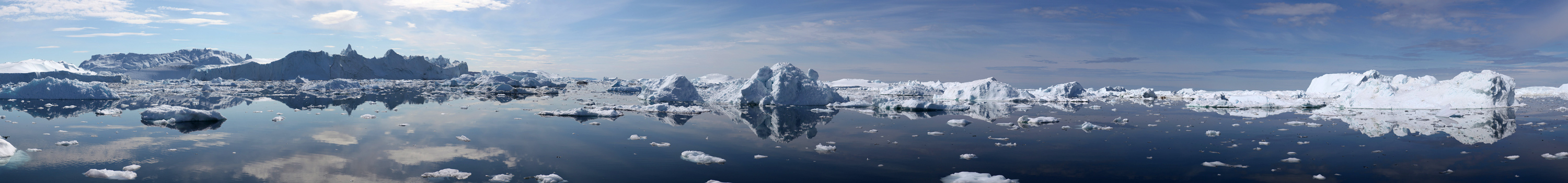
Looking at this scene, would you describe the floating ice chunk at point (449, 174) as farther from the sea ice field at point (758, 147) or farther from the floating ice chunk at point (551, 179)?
the floating ice chunk at point (551, 179)

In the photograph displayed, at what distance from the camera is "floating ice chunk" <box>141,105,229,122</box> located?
11.4 metres

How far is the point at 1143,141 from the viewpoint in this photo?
9.29m

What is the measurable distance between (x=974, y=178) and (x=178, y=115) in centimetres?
1232

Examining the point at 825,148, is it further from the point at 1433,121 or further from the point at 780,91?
the point at 1433,121

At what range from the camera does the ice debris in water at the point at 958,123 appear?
12.2 m

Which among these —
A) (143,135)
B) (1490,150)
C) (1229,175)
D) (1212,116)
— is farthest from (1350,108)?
(143,135)

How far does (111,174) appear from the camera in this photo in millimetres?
5953

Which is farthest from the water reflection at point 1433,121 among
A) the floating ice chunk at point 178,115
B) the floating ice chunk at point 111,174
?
the floating ice chunk at point 178,115

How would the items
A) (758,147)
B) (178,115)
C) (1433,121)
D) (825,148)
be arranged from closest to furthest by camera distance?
(825,148) < (758,147) < (178,115) < (1433,121)

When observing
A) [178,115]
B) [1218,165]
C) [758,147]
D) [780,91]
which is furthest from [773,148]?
[780,91]

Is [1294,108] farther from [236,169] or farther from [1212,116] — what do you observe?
[236,169]

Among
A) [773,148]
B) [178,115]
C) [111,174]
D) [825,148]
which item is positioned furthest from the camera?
[178,115]

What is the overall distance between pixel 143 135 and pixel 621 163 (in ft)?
23.5

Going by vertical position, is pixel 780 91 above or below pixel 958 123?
above
